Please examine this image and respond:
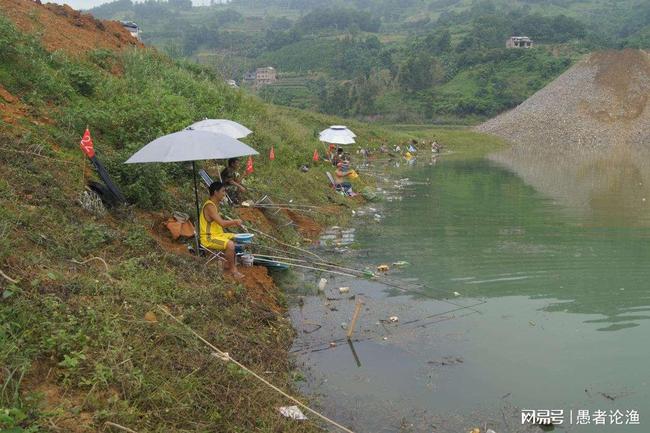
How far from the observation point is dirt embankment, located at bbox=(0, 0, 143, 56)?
15828 mm

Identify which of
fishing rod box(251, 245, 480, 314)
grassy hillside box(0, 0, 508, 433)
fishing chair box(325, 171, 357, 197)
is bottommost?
fishing chair box(325, 171, 357, 197)

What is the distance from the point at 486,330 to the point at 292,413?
3795mm

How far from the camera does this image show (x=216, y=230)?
28.3ft

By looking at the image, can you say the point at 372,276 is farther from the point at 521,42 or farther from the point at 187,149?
the point at 521,42

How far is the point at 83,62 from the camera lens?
1556cm

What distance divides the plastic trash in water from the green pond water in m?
0.59

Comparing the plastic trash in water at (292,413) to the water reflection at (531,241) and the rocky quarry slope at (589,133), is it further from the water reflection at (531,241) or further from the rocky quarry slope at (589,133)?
the rocky quarry slope at (589,133)

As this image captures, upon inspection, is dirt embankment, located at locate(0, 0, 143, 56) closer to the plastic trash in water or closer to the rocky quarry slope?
the plastic trash in water

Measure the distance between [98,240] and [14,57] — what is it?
6.75m

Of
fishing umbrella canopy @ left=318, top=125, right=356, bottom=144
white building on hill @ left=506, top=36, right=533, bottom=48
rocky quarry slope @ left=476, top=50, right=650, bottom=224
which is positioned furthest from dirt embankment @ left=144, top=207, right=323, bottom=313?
white building on hill @ left=506, top=36, right=533, bottom=48

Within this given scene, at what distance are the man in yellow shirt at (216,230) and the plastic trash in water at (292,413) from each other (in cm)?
307

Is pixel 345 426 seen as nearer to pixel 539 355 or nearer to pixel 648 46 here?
pixel 539 355

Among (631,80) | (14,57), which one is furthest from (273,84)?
(14,57)

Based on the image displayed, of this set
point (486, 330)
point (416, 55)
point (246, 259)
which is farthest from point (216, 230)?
point (416, 55)
